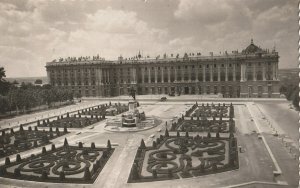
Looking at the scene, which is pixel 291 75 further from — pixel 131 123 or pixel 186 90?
pixel 186 90

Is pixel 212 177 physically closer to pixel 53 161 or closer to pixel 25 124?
pixel 53 161

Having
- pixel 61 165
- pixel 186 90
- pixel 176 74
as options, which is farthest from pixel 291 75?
pixel 176 74

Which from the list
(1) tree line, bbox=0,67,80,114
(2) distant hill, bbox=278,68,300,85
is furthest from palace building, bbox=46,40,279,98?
(1) tree line, bbox=0,67,80,114

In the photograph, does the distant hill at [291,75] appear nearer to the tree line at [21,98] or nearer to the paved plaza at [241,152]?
the paved plaza at [241,152]

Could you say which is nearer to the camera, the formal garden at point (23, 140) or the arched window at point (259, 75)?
the formal garden at point (23, 140)

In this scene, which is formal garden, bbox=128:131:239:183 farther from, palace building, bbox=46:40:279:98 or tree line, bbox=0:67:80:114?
palace building, bbox=46:40:279:98

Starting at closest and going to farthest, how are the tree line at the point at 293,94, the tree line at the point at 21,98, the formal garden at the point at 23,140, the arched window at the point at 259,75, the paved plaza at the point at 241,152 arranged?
the paved plaza at the point at 241,152 < the formal garden at the point at 23,140 < the tree line at the point at 293,94 < the tree line at the point at 21,98 < the arched window at the point at 259,75

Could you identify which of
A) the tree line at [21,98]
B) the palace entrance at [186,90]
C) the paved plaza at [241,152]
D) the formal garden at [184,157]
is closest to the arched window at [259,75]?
the palace entrance at [186,90]

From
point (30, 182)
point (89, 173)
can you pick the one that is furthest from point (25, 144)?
point (89, 173)
